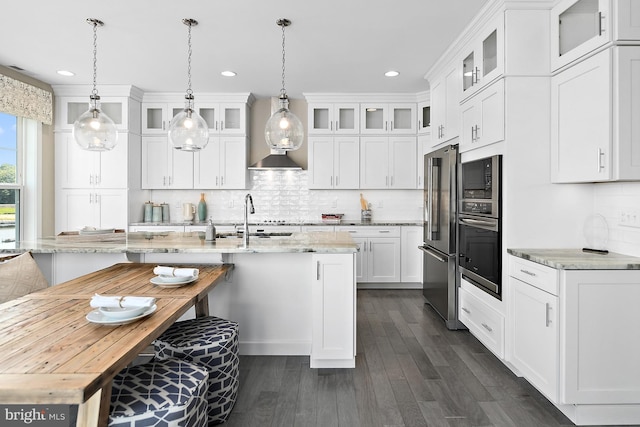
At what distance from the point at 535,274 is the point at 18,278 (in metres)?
3.22

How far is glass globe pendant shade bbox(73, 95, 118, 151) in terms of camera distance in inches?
114

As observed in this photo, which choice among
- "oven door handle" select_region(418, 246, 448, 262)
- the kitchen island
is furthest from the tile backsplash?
the kitchen island

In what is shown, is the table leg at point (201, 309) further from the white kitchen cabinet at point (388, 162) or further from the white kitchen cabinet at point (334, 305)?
the white kitchen cabinet at point (388, 162)

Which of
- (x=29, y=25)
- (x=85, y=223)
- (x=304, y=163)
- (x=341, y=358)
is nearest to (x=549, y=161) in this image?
(x=341, y=358)

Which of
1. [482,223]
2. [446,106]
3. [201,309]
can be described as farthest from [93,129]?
[446,106]

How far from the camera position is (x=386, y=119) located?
5.62 meters

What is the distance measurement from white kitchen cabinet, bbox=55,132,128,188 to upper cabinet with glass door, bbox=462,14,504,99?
168 inches

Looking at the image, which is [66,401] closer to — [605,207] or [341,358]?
[341,358]

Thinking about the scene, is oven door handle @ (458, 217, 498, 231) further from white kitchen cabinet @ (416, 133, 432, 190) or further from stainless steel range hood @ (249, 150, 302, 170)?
stainless steel range hood @ (249, 150, 302, 170)

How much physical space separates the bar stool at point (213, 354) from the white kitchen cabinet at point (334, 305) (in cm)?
73

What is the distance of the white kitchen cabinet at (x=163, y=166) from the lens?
18.3 ft

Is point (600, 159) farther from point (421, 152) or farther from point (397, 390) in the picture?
point (421, 152)

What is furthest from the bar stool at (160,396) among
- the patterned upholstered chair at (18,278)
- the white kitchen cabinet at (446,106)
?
the white kitchen cabinet at (446,106)

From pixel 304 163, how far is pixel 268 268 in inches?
119
